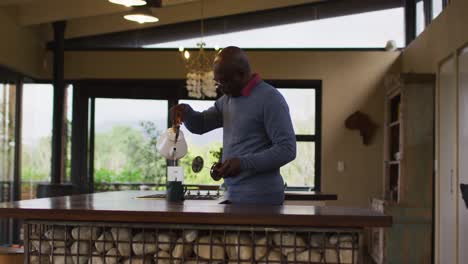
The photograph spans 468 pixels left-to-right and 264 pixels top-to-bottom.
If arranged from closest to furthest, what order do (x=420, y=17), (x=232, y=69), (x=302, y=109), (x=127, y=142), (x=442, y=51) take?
1. (x=232, y=69)
2. (x=442, y=51)
3. (x=420, y=17)
4. (x=302, y=109)
5. (x=127, y=142)

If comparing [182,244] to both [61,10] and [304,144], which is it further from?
[304,144]

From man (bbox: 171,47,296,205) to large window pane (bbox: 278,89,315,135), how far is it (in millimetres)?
5220

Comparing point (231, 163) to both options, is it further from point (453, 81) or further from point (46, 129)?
point (46, 129)

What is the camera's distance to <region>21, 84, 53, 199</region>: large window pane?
25.3ft

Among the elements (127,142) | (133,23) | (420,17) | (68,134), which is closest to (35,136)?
(68,134)

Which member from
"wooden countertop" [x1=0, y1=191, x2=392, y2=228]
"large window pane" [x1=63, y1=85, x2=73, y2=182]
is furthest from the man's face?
"large window pane" [x1=63, y1=85, x2=73, y2=182]

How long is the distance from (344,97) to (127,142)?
2.66m

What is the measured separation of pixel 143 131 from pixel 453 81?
3942 mm

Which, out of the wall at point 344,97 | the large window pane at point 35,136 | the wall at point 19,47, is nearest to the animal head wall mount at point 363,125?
the wall at point 344,97

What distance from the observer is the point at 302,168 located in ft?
25.9

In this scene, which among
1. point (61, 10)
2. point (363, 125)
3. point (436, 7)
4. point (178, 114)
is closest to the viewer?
point (178, 114)

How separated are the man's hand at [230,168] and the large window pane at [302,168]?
5452mm

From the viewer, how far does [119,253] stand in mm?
2336

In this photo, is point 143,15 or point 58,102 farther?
point 58,102
